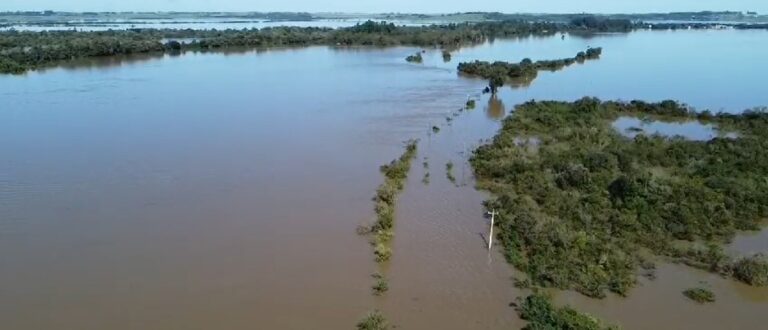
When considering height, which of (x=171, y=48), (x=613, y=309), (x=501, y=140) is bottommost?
(x=613, y=309)

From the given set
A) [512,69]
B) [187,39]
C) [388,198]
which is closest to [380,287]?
[388,198]

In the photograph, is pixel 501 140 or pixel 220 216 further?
pixel 501 140

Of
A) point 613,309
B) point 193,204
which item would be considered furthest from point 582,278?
point 193,204

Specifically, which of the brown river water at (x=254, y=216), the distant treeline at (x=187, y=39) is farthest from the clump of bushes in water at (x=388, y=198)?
the distant treeline at (x=187, y=39)

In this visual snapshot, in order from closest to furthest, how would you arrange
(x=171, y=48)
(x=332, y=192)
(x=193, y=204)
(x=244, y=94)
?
(x=193, y=204), (x=332, y=192), (x=244, y=94), (x=171, y=48)

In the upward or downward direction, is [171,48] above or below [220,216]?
above

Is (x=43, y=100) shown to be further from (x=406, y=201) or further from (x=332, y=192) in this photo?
(x=406, y=201)

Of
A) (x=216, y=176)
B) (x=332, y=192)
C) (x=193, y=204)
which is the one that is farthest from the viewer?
(x=216, y=176)

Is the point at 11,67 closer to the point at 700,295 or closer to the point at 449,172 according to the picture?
the point at 449,172
